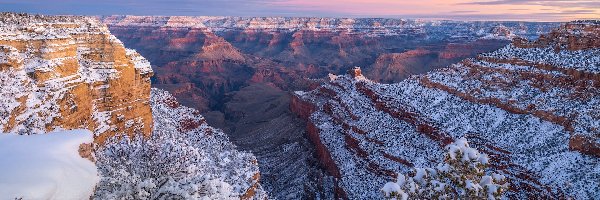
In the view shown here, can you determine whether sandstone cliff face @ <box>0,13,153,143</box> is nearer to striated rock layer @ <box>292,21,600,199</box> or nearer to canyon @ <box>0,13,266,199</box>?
canyon @ <box>0,13,266,199</box>

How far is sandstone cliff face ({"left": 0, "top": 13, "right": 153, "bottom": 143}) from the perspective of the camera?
78.7 feet

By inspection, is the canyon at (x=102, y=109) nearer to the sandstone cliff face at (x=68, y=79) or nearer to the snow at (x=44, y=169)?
the sandstone cliff face at (x=68, y=79)

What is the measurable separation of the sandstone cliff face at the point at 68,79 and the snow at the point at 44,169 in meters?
8.87

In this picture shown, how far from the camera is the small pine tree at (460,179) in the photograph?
420 inches

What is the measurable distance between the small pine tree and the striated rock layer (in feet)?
70.8

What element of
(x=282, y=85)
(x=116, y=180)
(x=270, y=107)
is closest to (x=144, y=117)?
(x=116, y=180)

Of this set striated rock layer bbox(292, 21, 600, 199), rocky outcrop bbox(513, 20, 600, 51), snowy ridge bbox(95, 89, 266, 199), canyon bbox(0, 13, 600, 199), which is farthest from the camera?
rocky outcrop bbox(513, 20, 600, 51)

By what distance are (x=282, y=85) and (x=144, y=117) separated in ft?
363

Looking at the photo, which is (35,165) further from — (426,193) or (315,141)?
(315,141)

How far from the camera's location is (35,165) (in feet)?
38.3

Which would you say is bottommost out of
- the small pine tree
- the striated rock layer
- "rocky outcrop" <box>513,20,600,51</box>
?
the striated rock layer

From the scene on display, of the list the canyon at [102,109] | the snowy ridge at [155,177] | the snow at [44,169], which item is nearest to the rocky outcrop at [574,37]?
the canyon at [102,109]

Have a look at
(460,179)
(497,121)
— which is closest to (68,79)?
(460,179)

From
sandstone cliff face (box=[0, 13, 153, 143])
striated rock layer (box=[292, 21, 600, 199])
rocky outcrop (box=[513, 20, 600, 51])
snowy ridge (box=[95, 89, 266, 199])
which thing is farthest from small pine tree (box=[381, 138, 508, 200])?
rocky outcrop (box=[513, 20, 600, 51])
